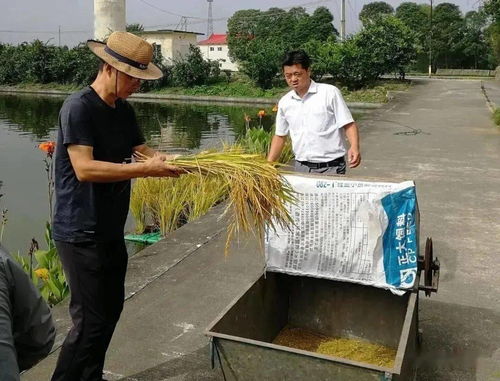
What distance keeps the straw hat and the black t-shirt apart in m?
0.18

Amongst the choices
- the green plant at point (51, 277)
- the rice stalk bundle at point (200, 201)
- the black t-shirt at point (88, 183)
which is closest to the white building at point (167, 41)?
the rice stalk bundle at point (200, 201)

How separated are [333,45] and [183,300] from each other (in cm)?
2389

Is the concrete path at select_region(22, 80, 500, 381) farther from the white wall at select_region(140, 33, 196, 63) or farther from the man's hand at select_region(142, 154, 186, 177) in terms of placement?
the white wall at select_region(140, 33, 196, 63)

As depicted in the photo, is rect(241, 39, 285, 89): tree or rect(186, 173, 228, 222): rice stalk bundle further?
rect(241, 39, 285, 89): tree

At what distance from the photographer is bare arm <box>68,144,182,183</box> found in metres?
2.45

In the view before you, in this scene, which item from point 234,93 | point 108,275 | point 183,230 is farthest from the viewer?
point 234,93

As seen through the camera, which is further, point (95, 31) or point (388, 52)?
point (95, 31)

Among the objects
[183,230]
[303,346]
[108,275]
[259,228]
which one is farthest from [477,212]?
[108,275]

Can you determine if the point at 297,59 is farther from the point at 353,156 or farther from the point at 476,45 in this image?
the point at 476,45

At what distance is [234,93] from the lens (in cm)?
2927

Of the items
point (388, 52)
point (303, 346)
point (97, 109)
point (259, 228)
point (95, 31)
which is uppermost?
point (95, 31)

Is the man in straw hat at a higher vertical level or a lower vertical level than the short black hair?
lower

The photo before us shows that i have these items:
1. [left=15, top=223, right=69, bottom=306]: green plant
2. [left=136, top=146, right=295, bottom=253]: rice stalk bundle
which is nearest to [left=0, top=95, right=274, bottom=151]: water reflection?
[left=15, top=223, right=69, bottom=306]: green plant

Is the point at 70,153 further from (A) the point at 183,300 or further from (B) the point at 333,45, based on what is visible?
(B) the point at 333,45
